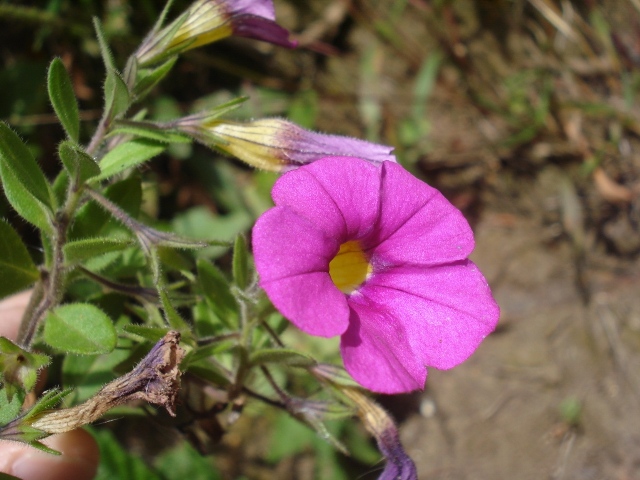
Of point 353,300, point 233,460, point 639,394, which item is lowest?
point 639,394

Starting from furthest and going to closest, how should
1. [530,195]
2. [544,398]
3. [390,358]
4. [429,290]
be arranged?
1. [530,195]
2. [544,398]
3. [429,290]
4. [390,358]

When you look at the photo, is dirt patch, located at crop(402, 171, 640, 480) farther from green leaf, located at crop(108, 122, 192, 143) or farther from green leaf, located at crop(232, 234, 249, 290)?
green leaf, located at crop(108, 122, 192, 143)

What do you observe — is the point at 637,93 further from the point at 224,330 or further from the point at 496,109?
the point at 224,330

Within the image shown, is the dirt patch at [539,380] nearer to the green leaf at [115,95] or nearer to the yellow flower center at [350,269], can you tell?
the yellow flower center at [350,269]

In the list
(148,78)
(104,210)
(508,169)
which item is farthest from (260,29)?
(508,169)

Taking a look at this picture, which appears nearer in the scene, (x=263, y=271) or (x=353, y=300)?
(x=263, y=271)

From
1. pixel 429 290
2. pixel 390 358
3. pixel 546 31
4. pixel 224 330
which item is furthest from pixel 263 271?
pixel 546 31

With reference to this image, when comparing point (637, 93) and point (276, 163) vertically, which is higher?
point (276, 163)

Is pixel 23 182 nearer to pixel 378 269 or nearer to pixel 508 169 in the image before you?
pixel 378 269
